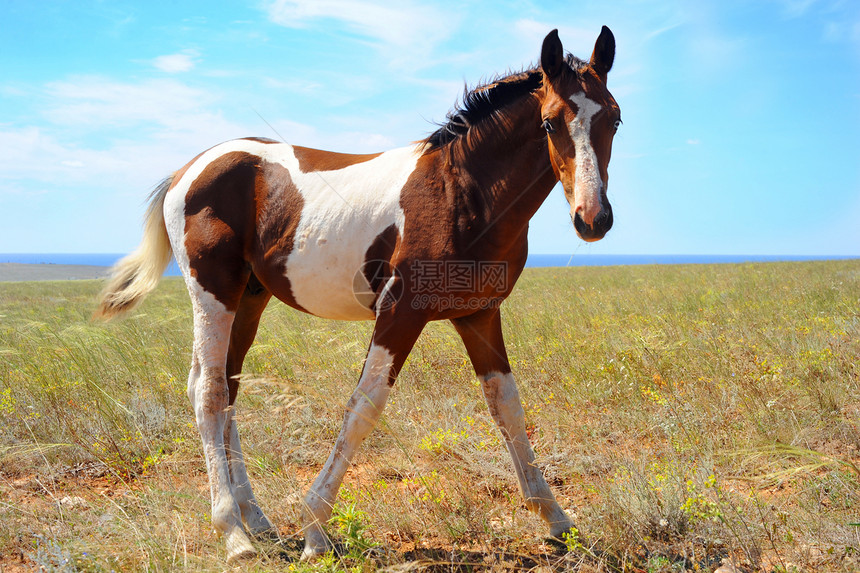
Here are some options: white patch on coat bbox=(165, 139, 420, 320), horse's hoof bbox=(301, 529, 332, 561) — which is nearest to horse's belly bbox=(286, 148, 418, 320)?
white patch on coat bbox=(165, 139, 420, 320)

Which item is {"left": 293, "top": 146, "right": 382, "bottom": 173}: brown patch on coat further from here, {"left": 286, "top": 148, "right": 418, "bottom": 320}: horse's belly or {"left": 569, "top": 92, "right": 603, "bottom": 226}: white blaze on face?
{"left": 569, "top": 92, "right": 603, "bottom": 226}: white blaze on face

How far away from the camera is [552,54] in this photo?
2.46 m

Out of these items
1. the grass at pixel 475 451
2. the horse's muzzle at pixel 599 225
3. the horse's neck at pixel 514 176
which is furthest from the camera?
the horse's neck at pixel 514 176

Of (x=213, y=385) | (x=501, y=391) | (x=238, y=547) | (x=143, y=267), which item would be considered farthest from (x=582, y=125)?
(x=143, y=267)

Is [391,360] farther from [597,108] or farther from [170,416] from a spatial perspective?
[170,416]

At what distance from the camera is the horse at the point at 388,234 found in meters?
2.46

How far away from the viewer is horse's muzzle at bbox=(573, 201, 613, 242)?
2.13 m

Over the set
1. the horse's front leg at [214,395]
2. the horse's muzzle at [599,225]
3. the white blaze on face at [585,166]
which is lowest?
the horse's front leg at [214,395]

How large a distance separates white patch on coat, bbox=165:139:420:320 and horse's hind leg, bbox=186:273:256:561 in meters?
0.56

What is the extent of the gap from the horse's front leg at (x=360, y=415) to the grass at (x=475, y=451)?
14 cm

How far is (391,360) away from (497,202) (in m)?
0.96

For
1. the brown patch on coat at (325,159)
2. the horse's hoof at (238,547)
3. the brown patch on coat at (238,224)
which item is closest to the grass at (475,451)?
the horse's hoof at (238,547)

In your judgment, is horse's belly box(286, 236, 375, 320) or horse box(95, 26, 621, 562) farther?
horse's belly box(286, 236, 375, 320)

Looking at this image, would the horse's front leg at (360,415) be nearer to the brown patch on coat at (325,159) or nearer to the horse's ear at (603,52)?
the brown patch on coat at (325,159)
